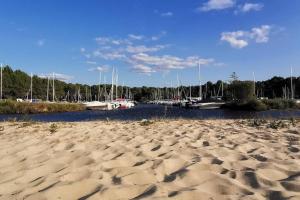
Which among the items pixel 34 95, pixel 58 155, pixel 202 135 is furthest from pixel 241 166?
pixel 34 95

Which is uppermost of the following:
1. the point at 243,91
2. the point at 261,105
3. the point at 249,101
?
the point at 243,91

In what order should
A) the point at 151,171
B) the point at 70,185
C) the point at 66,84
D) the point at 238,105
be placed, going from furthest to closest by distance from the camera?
1. the point at 66,84
2. the point at 238,105
3. the point at 151,171
4. the point at 70,185

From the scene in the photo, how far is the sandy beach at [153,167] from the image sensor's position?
15.8ft

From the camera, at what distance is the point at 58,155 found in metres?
7.69

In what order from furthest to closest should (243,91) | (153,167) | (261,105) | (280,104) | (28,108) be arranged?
1. (243,91)
2. (280,104)
3. (261,105)
4. (28,108)
5. (153,167)

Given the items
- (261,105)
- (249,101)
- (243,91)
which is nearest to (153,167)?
(261,105)

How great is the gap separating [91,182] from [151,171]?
1.01 metres

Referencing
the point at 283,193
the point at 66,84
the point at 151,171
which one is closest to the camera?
the point at 283,193

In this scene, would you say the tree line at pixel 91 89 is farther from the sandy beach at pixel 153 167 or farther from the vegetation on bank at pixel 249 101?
the sandy beach at pixel 153 167

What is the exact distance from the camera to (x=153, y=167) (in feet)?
20.4

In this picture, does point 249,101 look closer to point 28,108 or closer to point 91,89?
point 28,108

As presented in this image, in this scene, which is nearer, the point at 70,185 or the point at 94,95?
the point at 70,185

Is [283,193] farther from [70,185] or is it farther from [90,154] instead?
[90,154]

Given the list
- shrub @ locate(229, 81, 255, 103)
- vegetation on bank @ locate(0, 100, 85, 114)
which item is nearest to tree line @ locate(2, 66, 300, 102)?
shrub @ locate(229, 81, 255, 103)
